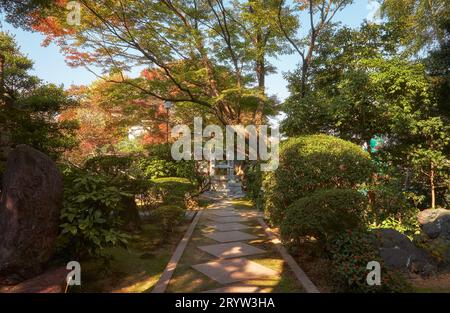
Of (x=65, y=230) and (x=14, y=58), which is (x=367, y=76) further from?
(x=14, y=58)

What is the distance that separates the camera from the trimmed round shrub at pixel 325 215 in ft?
16.7

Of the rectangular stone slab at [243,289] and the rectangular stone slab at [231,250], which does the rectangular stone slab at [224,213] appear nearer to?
the rectangular stone slab at [231,250]

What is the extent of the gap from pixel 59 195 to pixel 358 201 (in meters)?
5.15

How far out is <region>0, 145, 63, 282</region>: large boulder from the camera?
425 centimetres

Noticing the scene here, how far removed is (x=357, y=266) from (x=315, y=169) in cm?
314

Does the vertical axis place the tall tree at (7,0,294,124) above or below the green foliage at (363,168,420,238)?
above

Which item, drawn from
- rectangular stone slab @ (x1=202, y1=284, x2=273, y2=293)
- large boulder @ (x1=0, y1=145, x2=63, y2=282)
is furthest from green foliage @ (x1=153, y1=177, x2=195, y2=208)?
rectangular stone slab @ (x1=202, y1=284, x2=273, y2=293)

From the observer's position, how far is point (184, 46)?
13.0m

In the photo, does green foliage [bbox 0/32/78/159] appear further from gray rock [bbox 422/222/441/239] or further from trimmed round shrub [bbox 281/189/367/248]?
gray rock [bbox 422/222/441/239]

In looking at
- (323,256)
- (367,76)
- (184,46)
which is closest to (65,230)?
(323,256)

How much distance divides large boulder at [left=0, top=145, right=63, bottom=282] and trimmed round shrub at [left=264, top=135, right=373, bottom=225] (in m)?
5.03

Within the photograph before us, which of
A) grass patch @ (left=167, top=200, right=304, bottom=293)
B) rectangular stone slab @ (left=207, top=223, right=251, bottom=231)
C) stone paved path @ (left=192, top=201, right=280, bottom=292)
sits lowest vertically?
grass patch @ (left=167, top=200, right=304, bottom=293)

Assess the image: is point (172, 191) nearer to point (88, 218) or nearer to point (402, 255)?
point (88, 218)

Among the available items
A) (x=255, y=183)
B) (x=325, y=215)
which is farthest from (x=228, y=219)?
(x=325, y=215)
